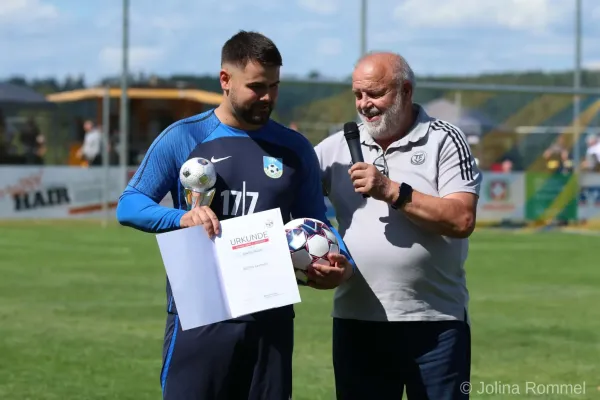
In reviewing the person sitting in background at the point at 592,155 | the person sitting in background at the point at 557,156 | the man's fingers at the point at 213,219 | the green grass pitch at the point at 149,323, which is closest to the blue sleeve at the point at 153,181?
the man's fingers at the point at 213,219

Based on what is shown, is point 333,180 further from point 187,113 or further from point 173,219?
point 187,113

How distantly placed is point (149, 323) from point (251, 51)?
24.0ft

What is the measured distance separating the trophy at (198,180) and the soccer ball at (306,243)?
1.22 feet

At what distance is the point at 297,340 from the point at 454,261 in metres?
5.53

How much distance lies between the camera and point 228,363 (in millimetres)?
4746

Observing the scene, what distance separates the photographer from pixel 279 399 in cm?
480

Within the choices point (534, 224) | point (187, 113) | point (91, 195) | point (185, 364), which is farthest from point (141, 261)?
point (185, 364)

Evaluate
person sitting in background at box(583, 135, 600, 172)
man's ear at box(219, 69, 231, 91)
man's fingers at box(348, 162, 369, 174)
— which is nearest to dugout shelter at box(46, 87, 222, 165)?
person sitting in background at box(583, 135, 600, 172)

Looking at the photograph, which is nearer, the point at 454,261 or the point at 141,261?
the point at 454,261

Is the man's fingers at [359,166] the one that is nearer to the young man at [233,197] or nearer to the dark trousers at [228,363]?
the young man at [233,197]

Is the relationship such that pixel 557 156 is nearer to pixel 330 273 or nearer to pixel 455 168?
pixel 455 168

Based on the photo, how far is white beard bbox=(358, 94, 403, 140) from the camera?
206 inches

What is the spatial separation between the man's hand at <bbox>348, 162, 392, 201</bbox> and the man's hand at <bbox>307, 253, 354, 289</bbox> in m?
0.36

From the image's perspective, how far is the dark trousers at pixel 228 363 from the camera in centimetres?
475
